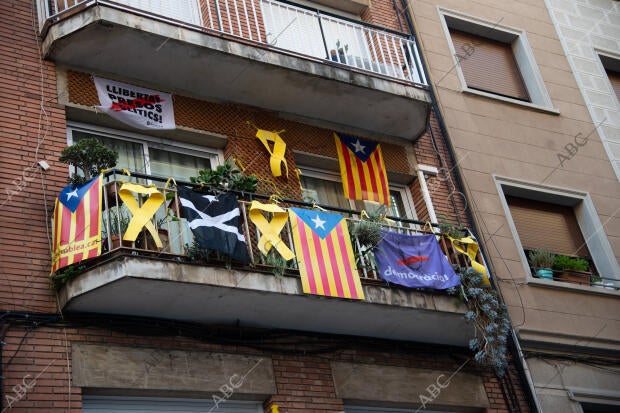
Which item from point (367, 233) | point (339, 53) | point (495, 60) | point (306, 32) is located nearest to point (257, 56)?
point (339, 53)

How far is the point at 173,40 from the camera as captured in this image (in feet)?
40.0

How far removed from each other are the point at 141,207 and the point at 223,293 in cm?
133

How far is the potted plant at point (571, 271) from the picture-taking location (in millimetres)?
14742

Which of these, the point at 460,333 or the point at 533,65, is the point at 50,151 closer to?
the point at 460,333

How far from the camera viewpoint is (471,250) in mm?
13117

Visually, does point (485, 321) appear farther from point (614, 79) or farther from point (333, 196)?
point (614, 79)

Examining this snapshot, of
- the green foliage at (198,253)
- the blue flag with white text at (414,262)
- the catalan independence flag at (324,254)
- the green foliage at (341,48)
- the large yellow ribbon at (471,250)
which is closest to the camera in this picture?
the green foliage at (198,253)

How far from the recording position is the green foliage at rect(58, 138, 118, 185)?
1071 centimetres

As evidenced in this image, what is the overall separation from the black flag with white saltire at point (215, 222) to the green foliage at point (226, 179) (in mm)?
331

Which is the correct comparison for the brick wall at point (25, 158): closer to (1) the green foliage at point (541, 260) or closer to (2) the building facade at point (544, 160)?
(2) the building facade at point (544, 160)

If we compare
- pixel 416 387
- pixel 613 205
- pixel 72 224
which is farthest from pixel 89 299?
pixel 613 205

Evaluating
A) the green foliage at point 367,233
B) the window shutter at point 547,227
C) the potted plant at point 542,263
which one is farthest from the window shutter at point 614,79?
the green foliage at point 367,233

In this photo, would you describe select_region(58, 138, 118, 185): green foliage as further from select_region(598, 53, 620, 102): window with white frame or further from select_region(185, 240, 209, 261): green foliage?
select_region(598, 53, 620, 102): window with white frame

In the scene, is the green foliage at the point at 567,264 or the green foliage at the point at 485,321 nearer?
the green foliage at the point at 485,321
